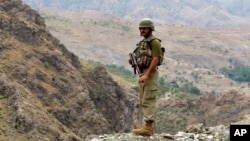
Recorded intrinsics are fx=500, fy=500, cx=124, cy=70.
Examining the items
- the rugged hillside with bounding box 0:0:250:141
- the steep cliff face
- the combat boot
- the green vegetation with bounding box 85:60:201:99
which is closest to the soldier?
A: the combat boot

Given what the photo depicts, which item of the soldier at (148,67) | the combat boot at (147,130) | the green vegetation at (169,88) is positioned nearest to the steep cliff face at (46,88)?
the combat boot at (147,130)

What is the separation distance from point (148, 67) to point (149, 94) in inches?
27.0

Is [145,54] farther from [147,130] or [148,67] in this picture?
[147,130]

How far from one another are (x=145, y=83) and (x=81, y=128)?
118 feet

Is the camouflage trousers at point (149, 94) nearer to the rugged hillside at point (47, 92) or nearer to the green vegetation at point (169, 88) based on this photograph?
the rugged hillside at point (47, 92)

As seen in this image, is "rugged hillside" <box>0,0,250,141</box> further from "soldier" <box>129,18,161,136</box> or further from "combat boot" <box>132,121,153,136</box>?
"soldier" <box>129,18,161,136</box>

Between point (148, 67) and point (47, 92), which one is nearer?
point (148, 67)

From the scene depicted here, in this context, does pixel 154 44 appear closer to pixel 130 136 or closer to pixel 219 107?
pixel 130 136

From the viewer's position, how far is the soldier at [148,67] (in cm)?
1196

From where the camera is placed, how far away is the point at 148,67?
1223 centimetres

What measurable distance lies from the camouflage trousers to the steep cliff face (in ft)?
87.4

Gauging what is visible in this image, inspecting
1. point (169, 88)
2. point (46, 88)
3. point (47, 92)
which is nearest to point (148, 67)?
point (47, 92)

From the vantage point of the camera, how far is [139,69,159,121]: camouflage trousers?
1234 centimetres

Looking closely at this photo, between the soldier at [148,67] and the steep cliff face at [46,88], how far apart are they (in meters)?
26.6
